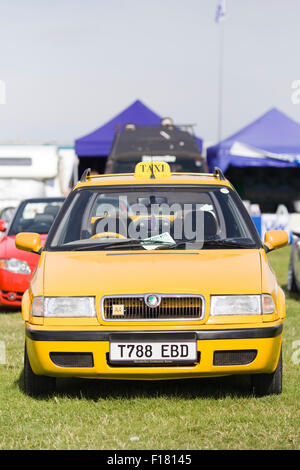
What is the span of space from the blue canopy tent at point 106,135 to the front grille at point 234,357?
1741 centimetres

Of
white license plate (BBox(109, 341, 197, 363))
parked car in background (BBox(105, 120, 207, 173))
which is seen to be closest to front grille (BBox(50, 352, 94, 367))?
white license plate (BBox(109, 341, 197, 363))

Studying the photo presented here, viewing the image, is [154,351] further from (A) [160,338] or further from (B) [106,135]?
(B) [106,135]

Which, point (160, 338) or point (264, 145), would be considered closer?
point (160, 338)

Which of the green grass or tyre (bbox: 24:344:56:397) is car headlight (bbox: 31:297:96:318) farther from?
the green grass

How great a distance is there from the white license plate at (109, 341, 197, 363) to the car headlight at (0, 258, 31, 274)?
4716mm

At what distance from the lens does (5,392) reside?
5305mm

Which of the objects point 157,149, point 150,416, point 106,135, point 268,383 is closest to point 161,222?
point 268,383

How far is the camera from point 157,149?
16.3 meters

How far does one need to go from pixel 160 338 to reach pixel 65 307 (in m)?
0.62

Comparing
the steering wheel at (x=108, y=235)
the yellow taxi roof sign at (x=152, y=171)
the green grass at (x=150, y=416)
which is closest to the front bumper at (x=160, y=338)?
the green grass at (x=150, y=416)

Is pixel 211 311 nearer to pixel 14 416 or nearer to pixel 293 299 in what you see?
pixel 14 416

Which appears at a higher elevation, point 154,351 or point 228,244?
point 228,244

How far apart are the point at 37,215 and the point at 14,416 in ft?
20.2
